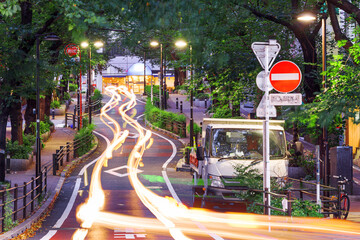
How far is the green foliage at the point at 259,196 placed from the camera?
42.1 ft

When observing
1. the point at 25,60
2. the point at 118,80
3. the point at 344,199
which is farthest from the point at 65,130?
the point at 118,80

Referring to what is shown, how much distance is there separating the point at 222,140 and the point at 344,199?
148 inches

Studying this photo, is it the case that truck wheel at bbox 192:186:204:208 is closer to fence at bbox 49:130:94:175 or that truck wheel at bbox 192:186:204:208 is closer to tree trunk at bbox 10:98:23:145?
fence at bbox 49:130:94:175

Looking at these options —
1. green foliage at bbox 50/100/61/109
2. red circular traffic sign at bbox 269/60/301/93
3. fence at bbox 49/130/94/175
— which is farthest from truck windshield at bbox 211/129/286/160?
green foliage at bbox 50/100/61/109

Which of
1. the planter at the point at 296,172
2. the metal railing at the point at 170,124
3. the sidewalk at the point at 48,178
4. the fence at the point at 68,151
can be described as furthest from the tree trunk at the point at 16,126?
the metal railing at the point at 170,124

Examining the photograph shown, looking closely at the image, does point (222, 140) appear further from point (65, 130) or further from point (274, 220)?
point (65, 130)

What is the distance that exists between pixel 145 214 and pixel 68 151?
566 inches

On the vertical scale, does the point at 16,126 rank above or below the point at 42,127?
above

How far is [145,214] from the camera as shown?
16172mm

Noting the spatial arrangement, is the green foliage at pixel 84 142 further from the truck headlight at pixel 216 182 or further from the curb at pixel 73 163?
the truck headlight at pixel 216 182

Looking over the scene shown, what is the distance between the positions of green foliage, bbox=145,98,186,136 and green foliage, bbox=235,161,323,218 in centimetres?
2637

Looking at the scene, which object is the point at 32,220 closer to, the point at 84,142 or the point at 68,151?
the point at 68,151

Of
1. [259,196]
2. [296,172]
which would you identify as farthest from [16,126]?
[259,196]

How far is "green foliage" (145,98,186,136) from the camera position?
138 ft
